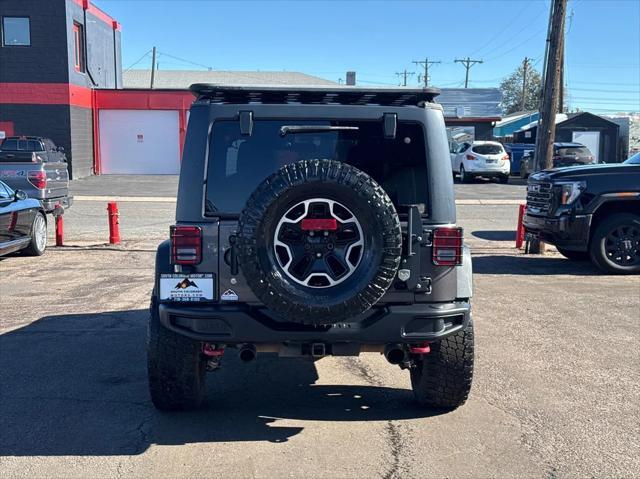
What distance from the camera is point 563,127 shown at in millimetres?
39656

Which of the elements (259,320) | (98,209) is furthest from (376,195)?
(98,209)

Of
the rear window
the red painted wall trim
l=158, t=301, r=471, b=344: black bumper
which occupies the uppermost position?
the red painted wall trim

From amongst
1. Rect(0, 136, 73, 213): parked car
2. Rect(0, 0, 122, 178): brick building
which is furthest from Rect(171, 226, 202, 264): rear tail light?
Rect(0, 0, 122, 178): brick building

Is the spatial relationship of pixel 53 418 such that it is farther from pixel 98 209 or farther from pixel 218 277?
pixel 98 209

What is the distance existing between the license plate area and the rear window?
0.55 m

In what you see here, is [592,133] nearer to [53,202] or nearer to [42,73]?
[42,73]

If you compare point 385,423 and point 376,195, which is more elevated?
point 376,195

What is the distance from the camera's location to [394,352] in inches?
177

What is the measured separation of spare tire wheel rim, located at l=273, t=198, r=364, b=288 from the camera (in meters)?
4.10

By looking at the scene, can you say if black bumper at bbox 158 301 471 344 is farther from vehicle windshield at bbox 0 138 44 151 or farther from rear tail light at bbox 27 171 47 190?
vehicle windshield at bbox 0 138 44 151

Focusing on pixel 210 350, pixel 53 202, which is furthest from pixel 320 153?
pixel 53 202

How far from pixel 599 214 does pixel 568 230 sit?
552mm

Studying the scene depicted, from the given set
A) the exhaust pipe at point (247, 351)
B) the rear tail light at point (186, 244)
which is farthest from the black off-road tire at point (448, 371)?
the rear tail light at point (186, 244)

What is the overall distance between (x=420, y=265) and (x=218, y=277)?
1.22m
